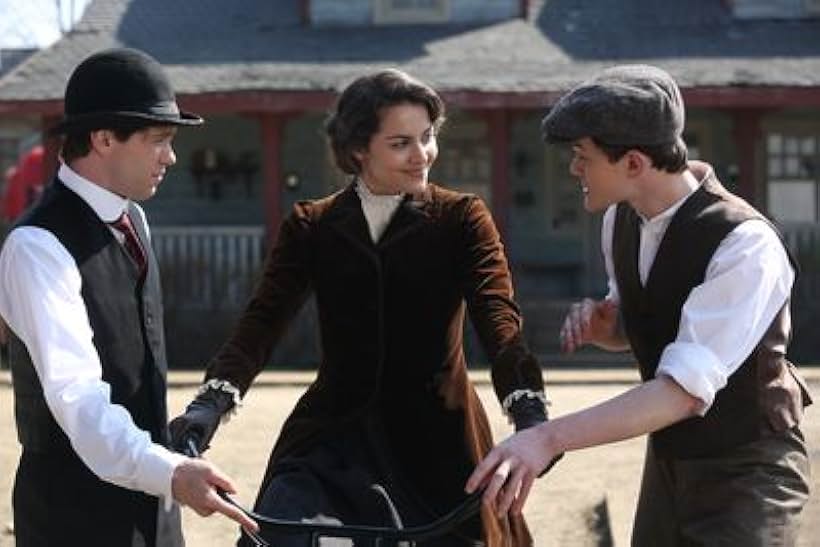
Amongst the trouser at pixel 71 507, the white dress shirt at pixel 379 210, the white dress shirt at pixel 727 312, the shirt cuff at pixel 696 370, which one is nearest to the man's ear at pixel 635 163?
the white dress shirt at pixel 727 312

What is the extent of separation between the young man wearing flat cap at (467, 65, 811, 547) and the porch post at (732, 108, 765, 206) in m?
16.3

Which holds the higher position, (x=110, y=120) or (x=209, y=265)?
(x=110, y=120)

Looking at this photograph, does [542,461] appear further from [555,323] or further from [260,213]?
[260,213]

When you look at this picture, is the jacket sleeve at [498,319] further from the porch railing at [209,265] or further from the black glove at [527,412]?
the porch railing at [209,265]

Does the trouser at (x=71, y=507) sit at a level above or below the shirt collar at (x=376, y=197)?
below

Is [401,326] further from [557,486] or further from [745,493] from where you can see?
[557,486]

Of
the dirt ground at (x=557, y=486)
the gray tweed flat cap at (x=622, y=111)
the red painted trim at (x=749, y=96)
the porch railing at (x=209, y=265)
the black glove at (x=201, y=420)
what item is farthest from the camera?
the porch railing at (x=209, y=265)

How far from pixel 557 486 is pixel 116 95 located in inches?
192

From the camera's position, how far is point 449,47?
69.8 feet

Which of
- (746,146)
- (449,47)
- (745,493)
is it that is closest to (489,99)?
(449,47)

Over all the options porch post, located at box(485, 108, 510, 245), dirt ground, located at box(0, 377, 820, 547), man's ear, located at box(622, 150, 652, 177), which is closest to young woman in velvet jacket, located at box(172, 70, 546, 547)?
man's ear, located at box(622, 150, 652, 177)

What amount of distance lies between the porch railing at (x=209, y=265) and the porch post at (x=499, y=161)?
257cm

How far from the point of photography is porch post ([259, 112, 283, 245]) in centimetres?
2047

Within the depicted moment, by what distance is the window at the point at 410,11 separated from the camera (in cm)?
2227
